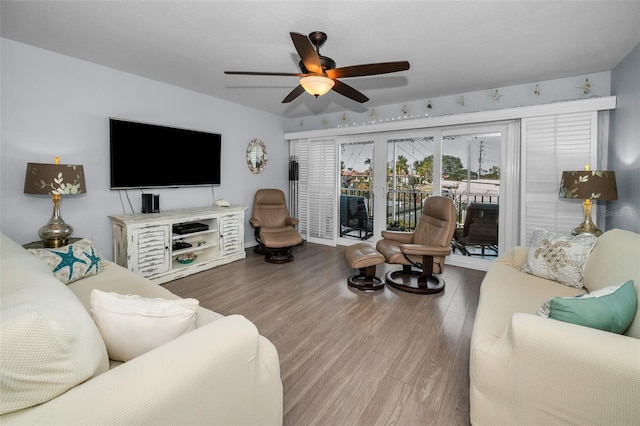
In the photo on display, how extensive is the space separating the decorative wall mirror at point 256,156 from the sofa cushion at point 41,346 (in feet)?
14.3

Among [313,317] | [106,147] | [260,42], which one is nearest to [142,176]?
[106,147]

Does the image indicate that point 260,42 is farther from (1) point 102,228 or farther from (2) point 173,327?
(1) point 102,228

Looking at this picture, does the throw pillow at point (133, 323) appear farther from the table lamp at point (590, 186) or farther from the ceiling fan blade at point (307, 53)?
the table lamp at point (590, 186)

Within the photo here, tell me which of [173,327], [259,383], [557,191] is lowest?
[259,383]

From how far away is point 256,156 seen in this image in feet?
17.3

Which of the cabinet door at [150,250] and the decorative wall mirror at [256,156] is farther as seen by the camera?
the decorative wall mirror at [256,156]

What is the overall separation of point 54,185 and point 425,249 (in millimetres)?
3562

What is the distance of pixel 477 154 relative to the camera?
411 cm

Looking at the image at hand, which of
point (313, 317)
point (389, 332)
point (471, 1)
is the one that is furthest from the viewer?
point (313, 317)

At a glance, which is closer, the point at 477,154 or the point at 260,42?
the point at 260,42

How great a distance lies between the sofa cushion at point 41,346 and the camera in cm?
72

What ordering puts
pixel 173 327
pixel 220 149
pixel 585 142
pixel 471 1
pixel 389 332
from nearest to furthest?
pixel 173 327 → pixel 471 1 → pixel 389 332 → pixel 585 142 → pixel 220 149

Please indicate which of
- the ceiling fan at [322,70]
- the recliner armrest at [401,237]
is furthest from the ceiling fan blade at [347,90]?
the recliner armrest at [401,237]

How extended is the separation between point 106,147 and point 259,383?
11.4ft
